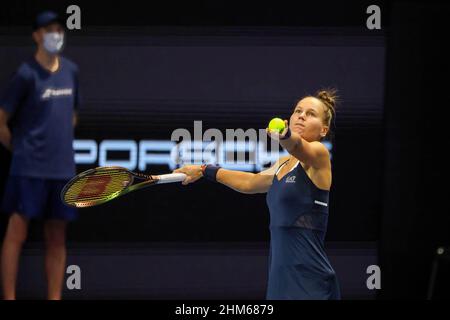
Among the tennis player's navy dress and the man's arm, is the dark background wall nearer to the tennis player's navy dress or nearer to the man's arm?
the man's arm

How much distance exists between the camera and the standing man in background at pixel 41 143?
214 inches

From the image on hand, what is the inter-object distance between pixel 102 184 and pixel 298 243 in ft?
4.29

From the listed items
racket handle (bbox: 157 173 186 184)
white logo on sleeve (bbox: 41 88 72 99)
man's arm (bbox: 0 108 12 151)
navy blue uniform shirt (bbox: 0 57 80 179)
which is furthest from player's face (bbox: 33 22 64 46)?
racket handle (bbox: 157 173 186 184)

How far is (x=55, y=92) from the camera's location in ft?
17.9

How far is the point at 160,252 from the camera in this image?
555cm

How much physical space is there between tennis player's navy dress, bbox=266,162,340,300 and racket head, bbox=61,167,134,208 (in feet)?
3.29

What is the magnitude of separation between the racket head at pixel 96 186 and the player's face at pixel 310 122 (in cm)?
108

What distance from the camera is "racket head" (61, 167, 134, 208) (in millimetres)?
4930

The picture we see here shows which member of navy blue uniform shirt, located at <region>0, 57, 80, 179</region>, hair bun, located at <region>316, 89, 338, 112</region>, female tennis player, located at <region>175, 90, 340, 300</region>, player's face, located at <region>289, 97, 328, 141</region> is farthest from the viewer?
navy blue uniform shirt, located at <region>0, 57, 80, 179</region>

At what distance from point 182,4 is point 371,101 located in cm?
143

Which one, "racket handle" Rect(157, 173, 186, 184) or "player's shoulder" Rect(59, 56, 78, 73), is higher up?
"player's shoulder" Rect(59, 56, 78, 73)

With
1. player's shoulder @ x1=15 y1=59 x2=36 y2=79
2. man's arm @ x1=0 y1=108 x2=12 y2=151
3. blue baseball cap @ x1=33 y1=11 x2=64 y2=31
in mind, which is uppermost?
blue baseball cap @ x1=33 y1=11 x2=64 y2=31

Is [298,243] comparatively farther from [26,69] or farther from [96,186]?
[26,69]

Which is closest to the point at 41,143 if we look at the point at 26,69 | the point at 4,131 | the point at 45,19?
the point at 4,131
